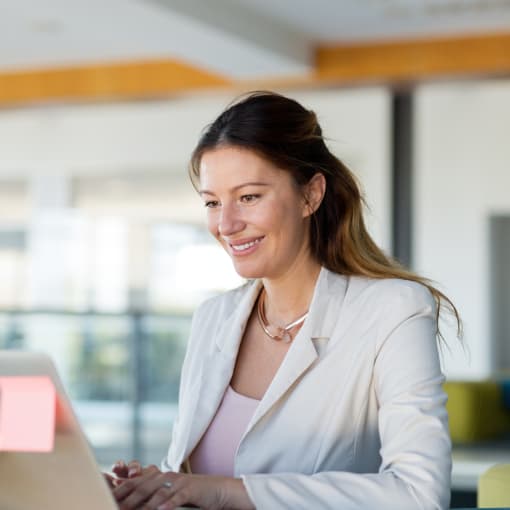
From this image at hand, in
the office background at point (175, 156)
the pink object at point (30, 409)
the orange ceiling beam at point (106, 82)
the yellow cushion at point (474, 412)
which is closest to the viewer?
the pink object at point (30, 409)

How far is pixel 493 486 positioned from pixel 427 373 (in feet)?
1.69

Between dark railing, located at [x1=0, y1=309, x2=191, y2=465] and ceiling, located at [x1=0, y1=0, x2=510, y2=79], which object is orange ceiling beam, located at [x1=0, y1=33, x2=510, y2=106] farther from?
dark railing, located at [x1=0, y1=309, x2=191, y2=465]

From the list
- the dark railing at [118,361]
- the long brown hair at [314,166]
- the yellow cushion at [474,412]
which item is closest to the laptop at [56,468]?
the long brown hair at [314,166]

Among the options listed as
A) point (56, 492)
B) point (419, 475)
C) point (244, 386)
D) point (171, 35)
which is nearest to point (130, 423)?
point (171, 35)

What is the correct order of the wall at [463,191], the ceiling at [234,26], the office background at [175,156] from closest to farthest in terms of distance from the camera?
the ceiling at [234,26] → the office background at [175,156] → the wall at [463,191]

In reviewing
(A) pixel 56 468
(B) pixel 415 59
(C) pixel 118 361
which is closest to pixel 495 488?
(A) pixel 56 468

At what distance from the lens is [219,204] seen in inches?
78.1

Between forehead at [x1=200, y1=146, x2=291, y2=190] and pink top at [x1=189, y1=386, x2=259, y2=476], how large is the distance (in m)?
0.41

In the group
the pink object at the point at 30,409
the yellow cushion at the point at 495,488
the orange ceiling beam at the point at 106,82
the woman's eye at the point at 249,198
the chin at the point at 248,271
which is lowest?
the yellow cushion at the point at 495,488

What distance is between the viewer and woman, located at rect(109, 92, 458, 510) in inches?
65.7

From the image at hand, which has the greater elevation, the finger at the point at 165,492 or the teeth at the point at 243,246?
the teeth at the point at 243,246

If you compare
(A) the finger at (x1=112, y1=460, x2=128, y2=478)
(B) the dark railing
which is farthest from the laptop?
(B) the dark railing

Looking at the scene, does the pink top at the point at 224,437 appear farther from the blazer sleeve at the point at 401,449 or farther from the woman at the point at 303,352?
the blazer sleeve at the point at 401,449

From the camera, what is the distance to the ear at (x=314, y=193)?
2066 millimetres
